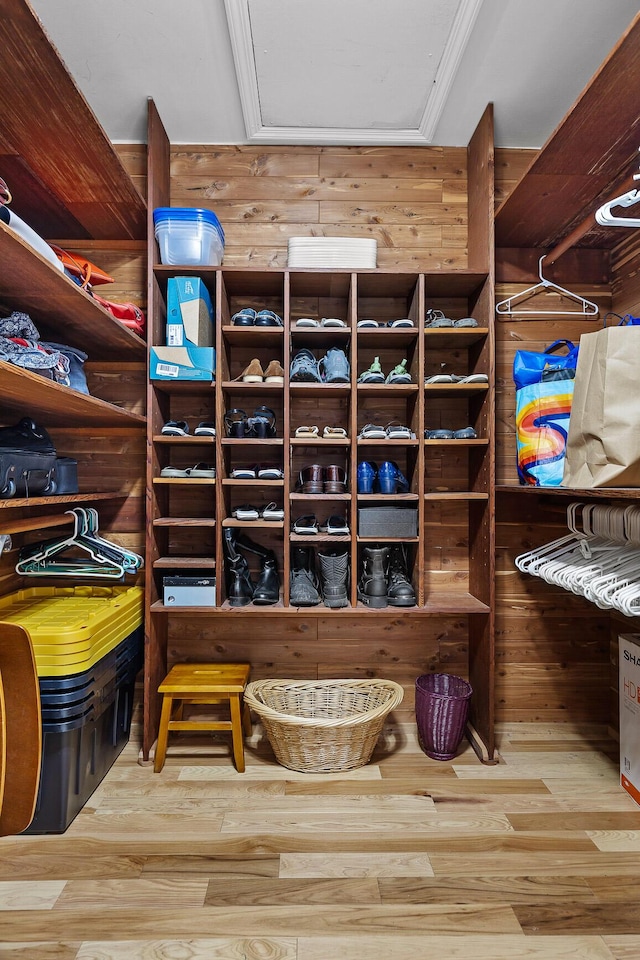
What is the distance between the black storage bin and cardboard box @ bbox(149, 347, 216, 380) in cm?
111

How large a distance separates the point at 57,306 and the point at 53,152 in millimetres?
590

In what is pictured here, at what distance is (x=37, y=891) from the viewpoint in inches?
57.5

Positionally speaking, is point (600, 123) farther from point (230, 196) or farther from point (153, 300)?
point (153, 300)

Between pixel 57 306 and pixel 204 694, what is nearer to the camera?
pixel 57 306

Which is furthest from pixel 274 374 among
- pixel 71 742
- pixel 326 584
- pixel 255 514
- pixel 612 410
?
pixel 71 742

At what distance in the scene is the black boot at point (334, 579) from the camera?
2.13 m

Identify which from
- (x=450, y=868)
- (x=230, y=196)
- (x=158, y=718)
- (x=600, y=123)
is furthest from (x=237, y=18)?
(x=450, y=868)

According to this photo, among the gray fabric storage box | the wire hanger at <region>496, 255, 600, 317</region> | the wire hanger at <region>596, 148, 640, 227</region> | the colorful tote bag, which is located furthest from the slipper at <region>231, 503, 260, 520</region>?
the wire hanger at <region>596, 148, 640, 227</region>

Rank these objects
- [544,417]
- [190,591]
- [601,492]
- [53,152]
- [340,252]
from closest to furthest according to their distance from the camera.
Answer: [601,492] → [53,152] → [544,417] → [190,591] → [340,252]

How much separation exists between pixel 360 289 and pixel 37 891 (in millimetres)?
2389

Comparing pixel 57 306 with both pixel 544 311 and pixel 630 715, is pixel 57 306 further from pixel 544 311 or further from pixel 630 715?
pixel 630 715

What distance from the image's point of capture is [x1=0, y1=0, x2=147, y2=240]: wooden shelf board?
147 cm

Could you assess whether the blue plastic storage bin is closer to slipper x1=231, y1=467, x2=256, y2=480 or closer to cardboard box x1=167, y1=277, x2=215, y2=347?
cardboard box x1=167, y1=277, x2=215, y2=347

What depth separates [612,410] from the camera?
1.45 m
